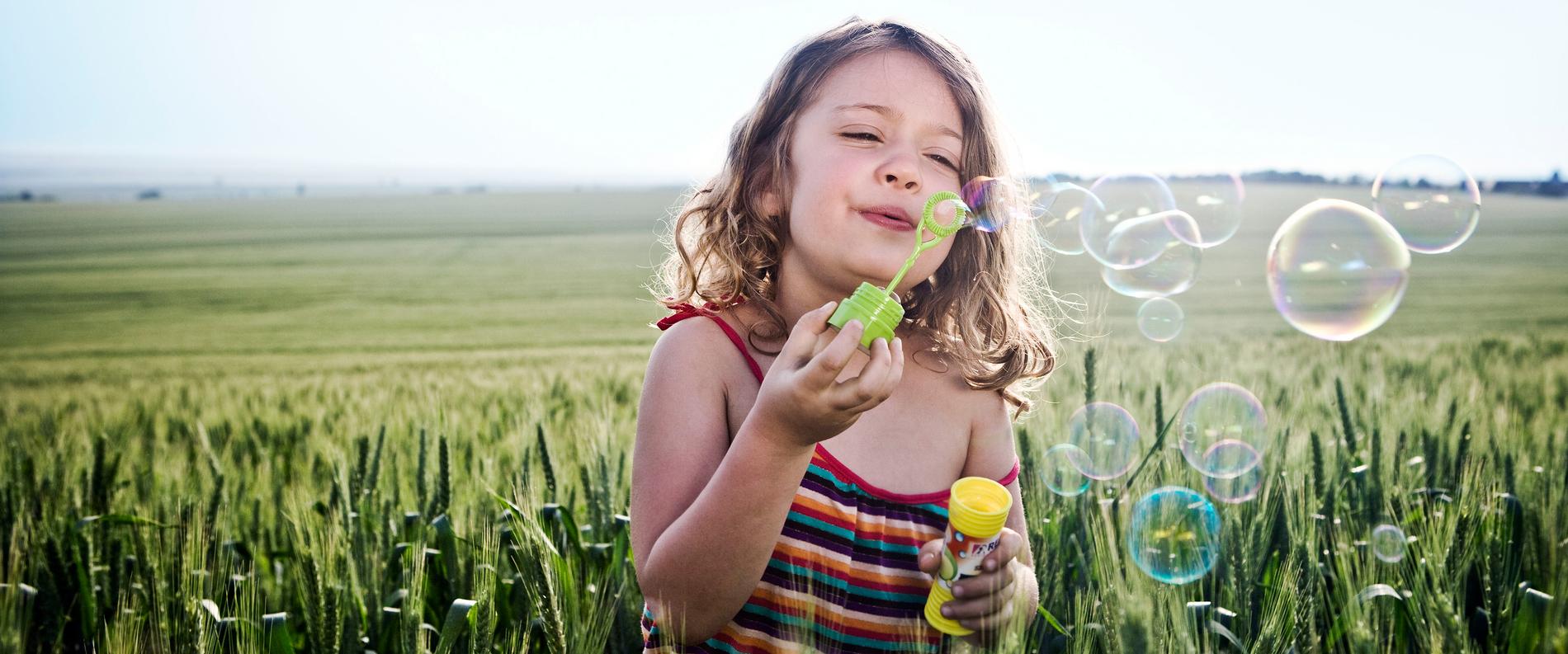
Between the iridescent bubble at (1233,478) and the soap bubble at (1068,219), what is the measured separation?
103cm

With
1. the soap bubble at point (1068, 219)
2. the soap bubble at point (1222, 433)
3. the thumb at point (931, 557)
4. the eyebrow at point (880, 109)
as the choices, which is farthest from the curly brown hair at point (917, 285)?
the soap bubble at point (1068, 219)

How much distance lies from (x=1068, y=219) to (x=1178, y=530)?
5.87 ft

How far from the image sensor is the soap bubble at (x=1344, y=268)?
12.4ft

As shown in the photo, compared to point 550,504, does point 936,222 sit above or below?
above

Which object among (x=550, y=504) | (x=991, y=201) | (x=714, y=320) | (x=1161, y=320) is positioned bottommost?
(x=550, y=504)

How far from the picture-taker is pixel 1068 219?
3773 mm

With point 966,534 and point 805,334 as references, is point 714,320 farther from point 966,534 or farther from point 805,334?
point 966,534

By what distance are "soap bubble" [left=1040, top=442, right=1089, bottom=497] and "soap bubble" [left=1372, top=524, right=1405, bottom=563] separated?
2.35 feet

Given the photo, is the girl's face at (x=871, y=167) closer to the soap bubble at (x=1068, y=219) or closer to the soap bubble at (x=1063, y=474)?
the soap bubble at (x=1063, y=474)

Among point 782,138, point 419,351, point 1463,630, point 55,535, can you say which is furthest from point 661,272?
point 419,351

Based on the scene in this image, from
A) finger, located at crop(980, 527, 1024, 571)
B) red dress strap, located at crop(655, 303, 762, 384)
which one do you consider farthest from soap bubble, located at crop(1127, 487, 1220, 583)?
red dress strap, located at crop(655, 303, 762, 384)

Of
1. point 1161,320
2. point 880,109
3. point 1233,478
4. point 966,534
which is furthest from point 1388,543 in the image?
point 1161,320

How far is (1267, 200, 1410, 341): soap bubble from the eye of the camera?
3.78 meters

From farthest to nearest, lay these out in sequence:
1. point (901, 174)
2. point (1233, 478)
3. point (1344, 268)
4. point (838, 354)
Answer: point (1344, 268) → point (1233, 478) → point (901, 174) → point (838, 354)
